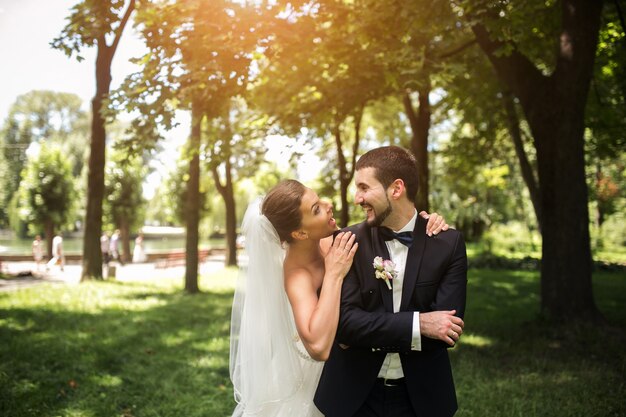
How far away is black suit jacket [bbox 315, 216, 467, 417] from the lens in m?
2.68

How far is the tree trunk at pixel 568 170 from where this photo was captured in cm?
862

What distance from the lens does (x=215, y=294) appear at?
1476cm

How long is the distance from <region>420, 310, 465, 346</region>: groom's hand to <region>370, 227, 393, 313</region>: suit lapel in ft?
0.75

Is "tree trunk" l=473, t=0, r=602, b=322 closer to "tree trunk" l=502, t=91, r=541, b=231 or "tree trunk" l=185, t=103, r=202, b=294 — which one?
"tree trunk" l=502, t=91, r=541, b=231

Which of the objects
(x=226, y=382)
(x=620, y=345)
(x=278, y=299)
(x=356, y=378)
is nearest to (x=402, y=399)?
(x=356, y=378)

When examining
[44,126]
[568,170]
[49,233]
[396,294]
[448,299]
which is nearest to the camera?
[448,299]

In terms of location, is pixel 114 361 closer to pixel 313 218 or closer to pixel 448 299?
pixel 313 218

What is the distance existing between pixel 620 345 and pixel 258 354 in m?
6.85

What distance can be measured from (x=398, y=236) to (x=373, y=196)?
27 centimetres

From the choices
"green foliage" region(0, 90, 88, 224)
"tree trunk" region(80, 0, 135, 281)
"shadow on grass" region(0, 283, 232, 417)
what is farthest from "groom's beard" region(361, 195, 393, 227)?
"green foliage" region(0, 90, 88, 224)

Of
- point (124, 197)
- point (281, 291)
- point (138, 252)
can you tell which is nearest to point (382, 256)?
point (281, 291)

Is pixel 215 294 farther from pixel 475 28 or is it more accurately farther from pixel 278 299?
pixel 278 299

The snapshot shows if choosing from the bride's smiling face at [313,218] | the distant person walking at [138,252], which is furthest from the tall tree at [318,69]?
the distant person walking at [138,252]

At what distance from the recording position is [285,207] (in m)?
3.20
